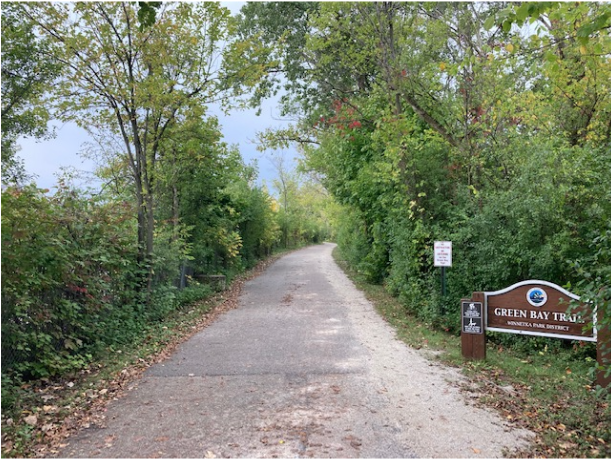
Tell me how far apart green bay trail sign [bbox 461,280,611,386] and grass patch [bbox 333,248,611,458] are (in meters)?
0.43

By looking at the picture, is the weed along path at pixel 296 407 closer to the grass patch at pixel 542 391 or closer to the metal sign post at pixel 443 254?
the grass patch at pixel 542 391

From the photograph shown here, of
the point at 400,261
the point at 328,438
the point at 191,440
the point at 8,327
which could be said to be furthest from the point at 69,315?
the point at 400,261

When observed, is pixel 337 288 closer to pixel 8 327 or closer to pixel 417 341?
pixel 417 341

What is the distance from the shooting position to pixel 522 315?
6.33 m

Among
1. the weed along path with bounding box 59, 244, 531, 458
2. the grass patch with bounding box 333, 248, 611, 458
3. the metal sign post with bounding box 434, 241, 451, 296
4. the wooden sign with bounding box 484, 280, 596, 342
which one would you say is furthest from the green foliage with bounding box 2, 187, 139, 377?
the wooden sign with bounding box 484, 280, 596, 342

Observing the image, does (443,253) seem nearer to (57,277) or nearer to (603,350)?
(603,350)

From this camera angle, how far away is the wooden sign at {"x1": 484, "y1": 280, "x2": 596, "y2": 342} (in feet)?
19.2

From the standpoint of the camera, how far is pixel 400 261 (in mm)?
11430

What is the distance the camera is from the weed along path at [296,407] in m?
3.77

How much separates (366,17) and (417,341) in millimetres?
7975

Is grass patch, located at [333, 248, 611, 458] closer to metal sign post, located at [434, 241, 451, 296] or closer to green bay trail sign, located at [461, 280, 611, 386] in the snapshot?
green bay trail sign, located at [461, 280, 611, 386]

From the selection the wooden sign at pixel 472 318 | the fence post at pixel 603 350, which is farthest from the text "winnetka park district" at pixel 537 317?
the fence post at pixel 603 350

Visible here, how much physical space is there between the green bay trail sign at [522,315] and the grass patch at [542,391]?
43 cm

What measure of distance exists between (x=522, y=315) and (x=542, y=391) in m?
1.38
